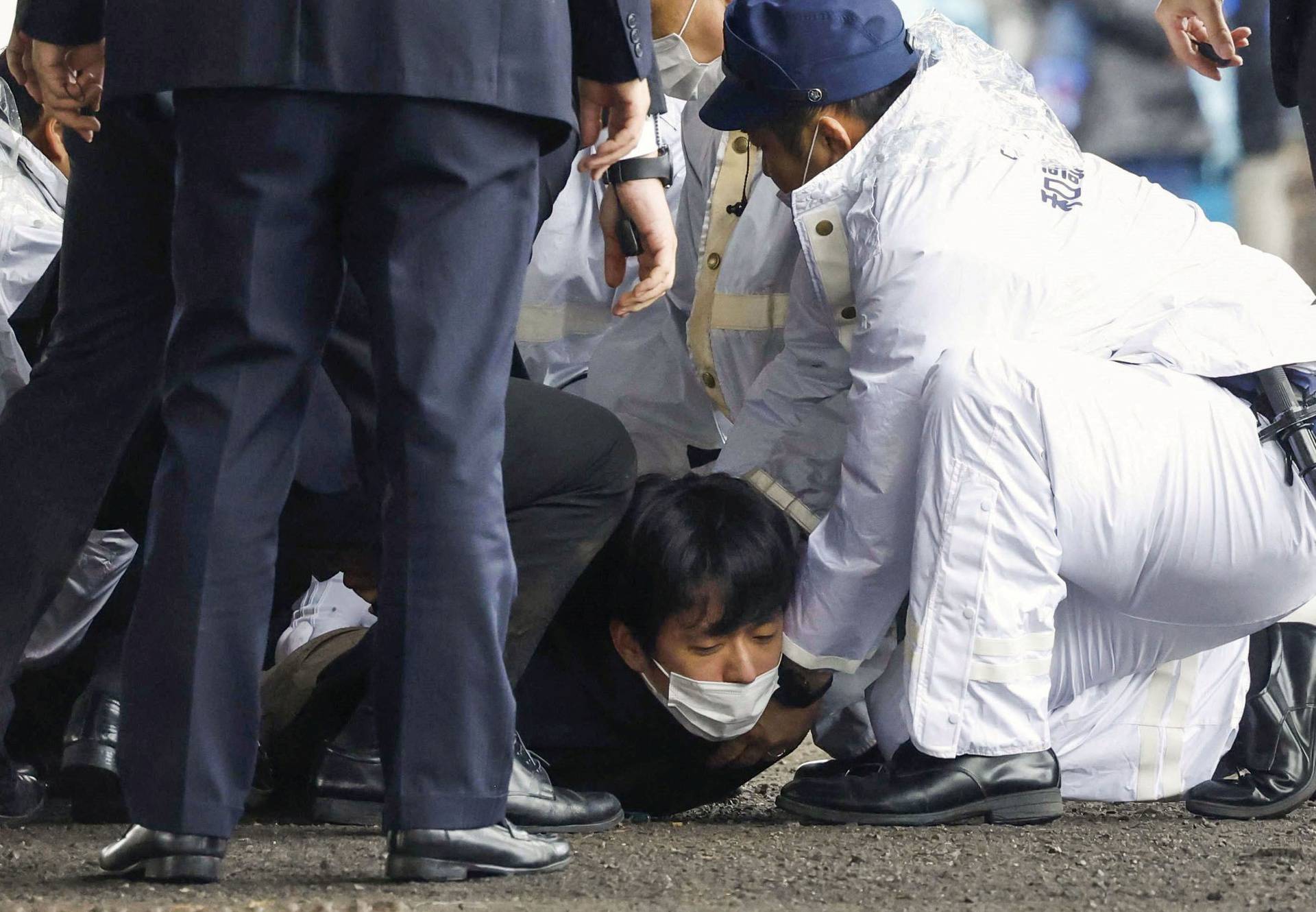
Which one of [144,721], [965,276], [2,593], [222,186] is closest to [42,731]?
[2,593]

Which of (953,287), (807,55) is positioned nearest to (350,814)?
(953,287)

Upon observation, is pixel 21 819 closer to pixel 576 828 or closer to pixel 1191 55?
pixel 576 828

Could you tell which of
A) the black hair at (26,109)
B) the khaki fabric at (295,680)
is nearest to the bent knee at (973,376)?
the khaki fabric at (295,680)

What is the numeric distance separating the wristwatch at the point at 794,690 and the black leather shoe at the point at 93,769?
96 centimetres

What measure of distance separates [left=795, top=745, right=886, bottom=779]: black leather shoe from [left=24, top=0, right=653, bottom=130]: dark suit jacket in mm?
1292

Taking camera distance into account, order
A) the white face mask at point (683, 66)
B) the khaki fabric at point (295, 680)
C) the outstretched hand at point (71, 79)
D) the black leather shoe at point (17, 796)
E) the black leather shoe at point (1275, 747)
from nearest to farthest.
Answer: the outstretched hand at point (71, 79) → the black leather shoe at point (17, 796) → the khaki fabric at point (295, 680) → the black leather shoe at point (1275, 747) → the white face mask at point (683, 66)

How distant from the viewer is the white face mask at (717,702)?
248 cm

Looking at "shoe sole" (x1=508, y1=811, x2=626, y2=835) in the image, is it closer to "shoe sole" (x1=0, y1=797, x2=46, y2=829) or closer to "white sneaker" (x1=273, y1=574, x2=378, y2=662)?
"shoe sole" (x1=0, y1=797, x2=46, y2=829)

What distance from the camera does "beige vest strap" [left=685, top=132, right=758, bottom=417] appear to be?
3.12 m

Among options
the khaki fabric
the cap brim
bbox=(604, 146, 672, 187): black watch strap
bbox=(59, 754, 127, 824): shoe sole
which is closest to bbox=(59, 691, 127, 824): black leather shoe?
bbox=(59, 754, 127, 824): shoe sole

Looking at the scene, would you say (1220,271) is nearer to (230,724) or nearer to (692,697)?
(692,697)

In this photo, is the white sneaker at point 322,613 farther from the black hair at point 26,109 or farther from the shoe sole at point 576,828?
the black hair at point 26,109

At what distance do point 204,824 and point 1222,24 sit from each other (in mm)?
1854

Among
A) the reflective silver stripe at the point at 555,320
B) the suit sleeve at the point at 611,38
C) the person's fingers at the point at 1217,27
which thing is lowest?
the reflective silver stripe at the point at 555,320
